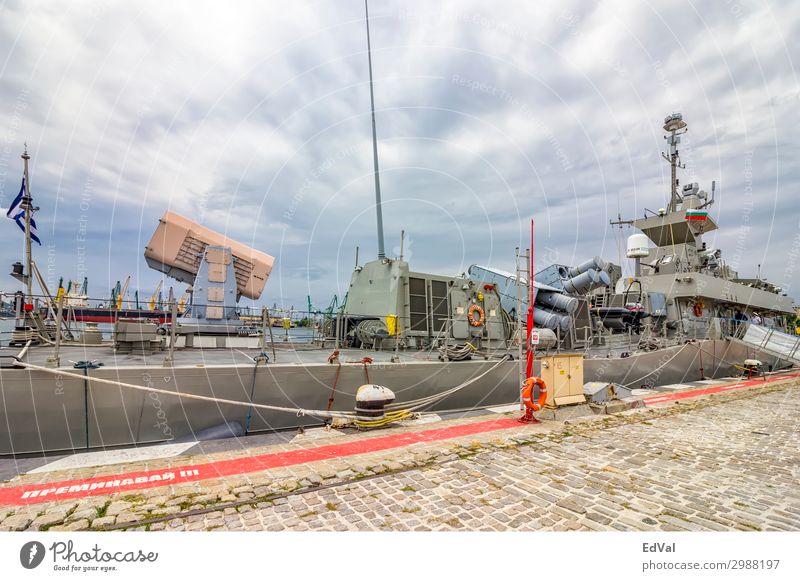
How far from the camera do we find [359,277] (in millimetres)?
11891

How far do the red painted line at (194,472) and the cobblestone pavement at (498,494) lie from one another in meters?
0.24

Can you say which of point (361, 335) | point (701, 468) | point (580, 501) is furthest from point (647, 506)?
point (361, 335)

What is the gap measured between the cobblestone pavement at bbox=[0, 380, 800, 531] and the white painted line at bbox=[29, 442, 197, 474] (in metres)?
2.01

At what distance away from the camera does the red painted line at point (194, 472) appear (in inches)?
138

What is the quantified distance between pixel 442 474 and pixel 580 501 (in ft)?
4.42

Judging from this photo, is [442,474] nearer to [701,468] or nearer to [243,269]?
[701,468]

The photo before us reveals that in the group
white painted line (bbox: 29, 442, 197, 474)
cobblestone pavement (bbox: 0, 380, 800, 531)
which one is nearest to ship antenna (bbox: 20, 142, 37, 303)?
white painted line (bbox: 29, 442, 197, 474)

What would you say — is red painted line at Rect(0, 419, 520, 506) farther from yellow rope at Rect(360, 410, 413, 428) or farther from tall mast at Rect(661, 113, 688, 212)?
tall mast at Rect(661, 113, 688, 212)

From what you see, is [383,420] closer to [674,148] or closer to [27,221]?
[27,221]

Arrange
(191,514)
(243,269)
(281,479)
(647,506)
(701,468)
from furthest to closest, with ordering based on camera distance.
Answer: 1. (243,269)
2. (701,468)
3. (281,479)
4. (647,506)
5. (191,514)

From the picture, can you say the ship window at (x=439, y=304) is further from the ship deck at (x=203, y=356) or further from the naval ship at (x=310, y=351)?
the ship deck at (x=203, y=356)

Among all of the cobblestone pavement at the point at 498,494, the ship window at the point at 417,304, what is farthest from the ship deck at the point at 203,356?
the cobblestone pavement at the point at 498,494

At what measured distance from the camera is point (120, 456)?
5.39 metres

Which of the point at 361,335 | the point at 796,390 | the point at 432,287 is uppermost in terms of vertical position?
the point at 432,287
